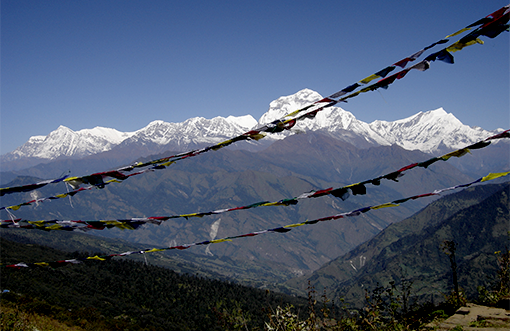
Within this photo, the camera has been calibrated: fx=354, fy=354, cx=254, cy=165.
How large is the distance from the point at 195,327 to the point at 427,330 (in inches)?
3937

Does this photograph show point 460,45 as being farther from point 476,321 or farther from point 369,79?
point 476,321

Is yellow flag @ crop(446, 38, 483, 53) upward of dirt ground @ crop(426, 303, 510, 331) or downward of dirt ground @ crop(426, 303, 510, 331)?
upward

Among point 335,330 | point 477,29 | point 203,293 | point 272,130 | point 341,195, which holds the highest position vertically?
point 477,29

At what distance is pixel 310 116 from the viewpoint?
500cm

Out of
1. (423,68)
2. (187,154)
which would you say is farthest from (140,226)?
(423,68)

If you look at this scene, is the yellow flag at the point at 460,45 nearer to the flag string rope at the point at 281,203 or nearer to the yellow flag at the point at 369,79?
the yellow flag at the point at 369,79

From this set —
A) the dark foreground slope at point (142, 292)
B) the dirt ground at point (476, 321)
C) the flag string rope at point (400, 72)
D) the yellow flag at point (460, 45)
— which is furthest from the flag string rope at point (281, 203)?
the dark foreground slope at point (142, 292)

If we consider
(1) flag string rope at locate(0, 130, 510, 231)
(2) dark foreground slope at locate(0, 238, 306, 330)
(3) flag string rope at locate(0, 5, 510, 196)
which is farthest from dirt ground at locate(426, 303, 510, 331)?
(2) dark foreground slope at locate(0, 238, 306, 330)

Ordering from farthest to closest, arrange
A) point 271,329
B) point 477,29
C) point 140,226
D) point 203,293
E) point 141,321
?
point 203,293 < point 141,321 < point 271,329 < point 140,226 < point 477,29

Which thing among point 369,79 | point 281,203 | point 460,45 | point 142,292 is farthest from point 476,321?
point 142,292

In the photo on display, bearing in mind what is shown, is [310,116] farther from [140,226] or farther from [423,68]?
[140,226]

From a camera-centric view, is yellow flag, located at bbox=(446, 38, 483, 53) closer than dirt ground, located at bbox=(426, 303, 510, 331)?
Yes

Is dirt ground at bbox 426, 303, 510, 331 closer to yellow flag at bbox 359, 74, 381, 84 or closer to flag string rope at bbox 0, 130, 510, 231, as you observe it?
flag string rope at bbox 0, 130, 510, 231

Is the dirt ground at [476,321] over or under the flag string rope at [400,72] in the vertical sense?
under
